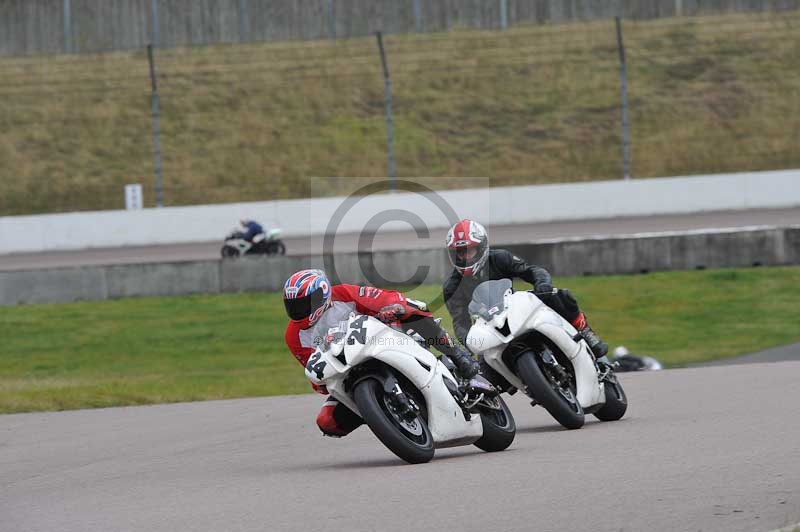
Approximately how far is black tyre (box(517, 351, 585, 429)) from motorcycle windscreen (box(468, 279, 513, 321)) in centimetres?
38

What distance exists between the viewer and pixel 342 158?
34594mm

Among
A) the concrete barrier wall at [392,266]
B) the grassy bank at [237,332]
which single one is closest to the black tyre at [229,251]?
the concrete barrier wall at [392,266]

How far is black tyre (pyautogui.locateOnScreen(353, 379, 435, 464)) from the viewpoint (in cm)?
716

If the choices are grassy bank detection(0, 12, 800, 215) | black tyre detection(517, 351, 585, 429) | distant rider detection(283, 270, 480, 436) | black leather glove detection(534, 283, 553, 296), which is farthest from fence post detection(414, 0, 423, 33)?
distant rider detection(283, 270, 480, 436)

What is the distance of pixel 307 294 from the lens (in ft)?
24.8

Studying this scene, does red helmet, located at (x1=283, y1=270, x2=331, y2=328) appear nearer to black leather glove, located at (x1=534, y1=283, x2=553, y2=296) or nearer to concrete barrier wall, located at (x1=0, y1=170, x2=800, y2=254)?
black leather glove, located at (x1=534, y1=283, x2=553, y2=296)

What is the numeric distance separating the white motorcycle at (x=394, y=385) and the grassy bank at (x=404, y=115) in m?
25.1

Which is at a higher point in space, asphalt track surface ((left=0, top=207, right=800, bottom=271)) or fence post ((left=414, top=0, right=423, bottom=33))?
fence post ((left=414, top=0, right=423, bottom=33))

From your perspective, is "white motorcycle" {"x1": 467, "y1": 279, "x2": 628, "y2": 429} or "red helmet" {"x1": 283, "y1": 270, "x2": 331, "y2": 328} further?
"white motorcycle" {"x1": 467, "y1": 279, "x2": 628, "y2": 429}

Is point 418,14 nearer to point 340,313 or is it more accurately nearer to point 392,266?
point 392,266

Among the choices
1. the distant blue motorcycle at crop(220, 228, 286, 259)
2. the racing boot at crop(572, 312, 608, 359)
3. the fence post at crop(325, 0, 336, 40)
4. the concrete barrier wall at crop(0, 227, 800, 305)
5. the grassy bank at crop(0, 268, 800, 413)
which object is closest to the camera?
the racing boot at crop(572, 312, 608, 359)

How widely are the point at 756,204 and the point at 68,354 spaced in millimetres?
16361

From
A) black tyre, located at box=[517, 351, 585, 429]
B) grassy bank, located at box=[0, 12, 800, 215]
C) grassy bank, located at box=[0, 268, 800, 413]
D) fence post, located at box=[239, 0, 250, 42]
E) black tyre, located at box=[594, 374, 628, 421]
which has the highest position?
fence post, located at box=[239, 0, 250, 42]

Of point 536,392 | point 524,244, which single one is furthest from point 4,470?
point 524,244
